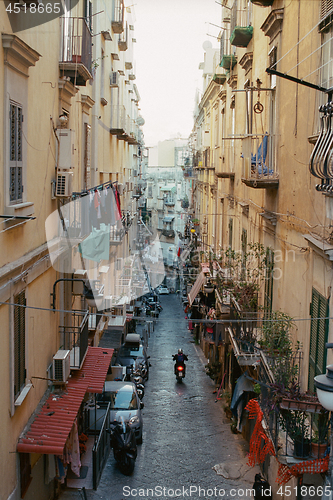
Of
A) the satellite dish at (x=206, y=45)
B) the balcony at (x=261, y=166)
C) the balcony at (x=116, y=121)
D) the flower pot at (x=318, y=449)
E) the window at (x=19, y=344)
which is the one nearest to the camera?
the flower pot at (x=318, y=449)

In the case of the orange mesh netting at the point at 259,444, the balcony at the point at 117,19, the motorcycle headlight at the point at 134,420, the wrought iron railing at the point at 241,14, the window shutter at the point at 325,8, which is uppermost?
the balcony at the point at 117,19

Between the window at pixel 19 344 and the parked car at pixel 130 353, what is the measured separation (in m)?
12.0

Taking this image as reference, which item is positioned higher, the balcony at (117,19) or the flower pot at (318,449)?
the balcony at (117,19)

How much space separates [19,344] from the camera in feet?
26.5

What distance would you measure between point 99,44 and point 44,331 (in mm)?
12185

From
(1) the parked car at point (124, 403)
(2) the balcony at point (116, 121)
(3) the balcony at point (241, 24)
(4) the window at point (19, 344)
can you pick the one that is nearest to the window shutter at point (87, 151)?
(3) the balcony at point (241, 24)

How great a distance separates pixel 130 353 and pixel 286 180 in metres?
13.3

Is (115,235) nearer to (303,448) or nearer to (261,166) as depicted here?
(261,166)

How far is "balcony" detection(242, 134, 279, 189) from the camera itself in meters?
11.1

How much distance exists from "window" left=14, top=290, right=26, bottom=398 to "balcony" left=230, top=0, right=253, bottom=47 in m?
10.6

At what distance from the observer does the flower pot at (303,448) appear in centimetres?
687

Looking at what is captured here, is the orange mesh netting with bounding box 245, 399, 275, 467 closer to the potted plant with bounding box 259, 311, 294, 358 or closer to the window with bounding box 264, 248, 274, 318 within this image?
the potted plant with bounding box 259, 311, 294, 358

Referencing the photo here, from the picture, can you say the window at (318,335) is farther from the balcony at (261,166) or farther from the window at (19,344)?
the window at (19,344)

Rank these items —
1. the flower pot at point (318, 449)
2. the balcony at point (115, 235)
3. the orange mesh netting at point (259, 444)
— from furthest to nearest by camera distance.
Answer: the balcony at point (115, 235) < the orange mesh netting at point (259, 444) < the flower pot at point (318, 449)
